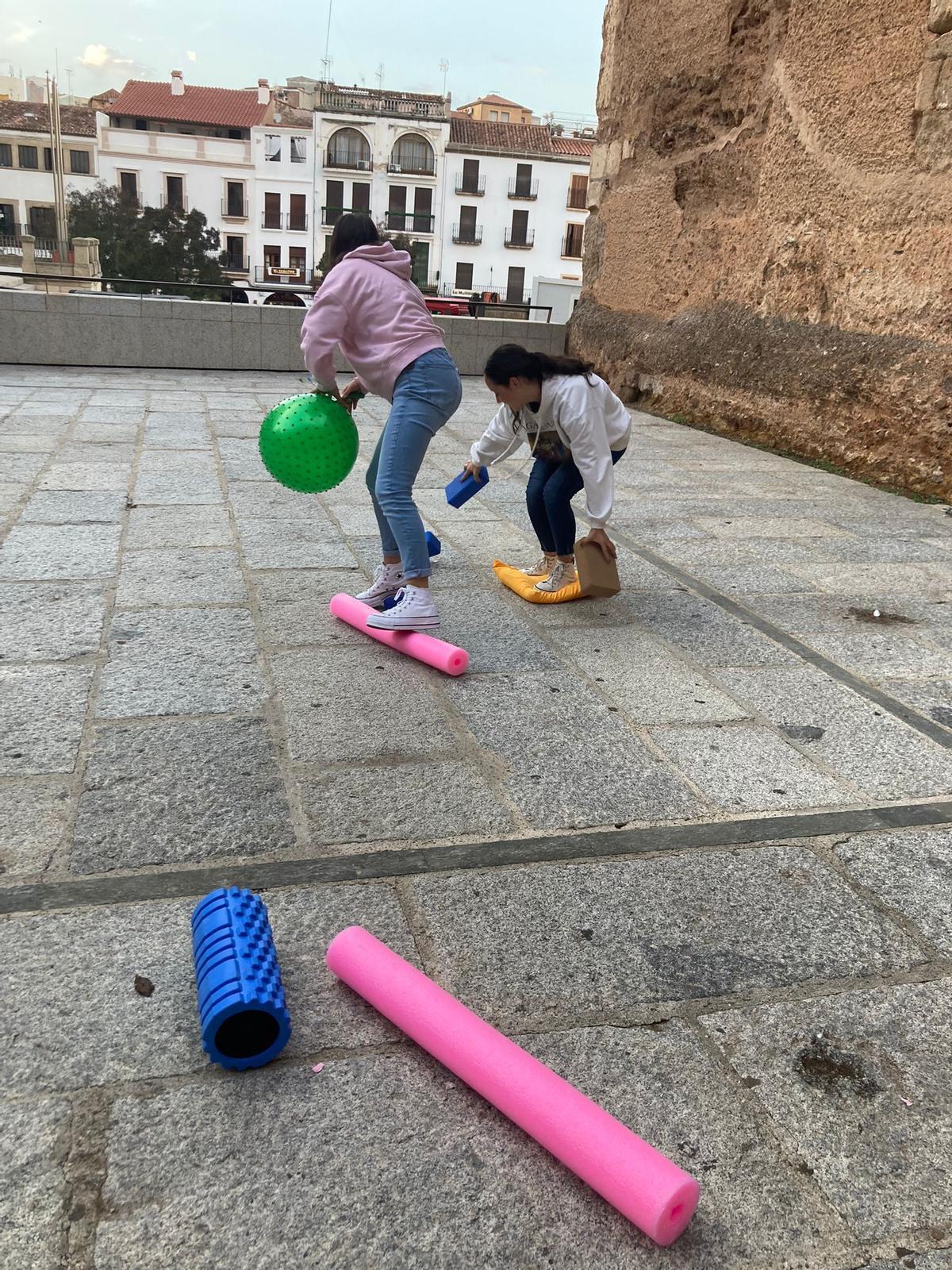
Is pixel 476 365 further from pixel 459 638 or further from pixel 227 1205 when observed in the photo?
pixel 227 1205

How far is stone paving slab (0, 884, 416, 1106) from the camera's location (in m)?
1.76

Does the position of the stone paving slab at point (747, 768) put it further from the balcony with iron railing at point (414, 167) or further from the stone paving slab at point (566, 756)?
the balcony with iron railing at point (414, 167)

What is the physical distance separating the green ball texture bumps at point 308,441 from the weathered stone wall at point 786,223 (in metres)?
4.59

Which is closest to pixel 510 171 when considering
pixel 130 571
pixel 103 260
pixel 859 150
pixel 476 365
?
pixel 103 260

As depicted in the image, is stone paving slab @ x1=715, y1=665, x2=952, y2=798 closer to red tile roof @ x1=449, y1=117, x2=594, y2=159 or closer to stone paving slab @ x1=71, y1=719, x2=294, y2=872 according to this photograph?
stone paving slab @ x1=71, y1=719, x2=294, y2=872

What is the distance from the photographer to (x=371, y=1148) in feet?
5.29

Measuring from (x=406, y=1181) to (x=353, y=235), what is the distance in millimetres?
3054

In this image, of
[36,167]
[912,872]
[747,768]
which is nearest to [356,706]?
[747,768]

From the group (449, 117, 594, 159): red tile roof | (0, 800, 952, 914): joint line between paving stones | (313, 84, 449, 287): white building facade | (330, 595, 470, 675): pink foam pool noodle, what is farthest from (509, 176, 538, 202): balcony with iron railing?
(0, 800, 952, 914): joint line between paving stones

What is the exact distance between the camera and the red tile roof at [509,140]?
181 feet

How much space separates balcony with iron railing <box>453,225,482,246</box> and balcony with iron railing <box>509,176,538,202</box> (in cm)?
264

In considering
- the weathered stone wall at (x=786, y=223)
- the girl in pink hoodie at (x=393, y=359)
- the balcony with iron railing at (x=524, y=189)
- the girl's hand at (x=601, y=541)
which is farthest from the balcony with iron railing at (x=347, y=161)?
the girl's hand at (x=601, y=541)

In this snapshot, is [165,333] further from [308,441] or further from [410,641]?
[410,641]

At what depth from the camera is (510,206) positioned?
5631 cm
